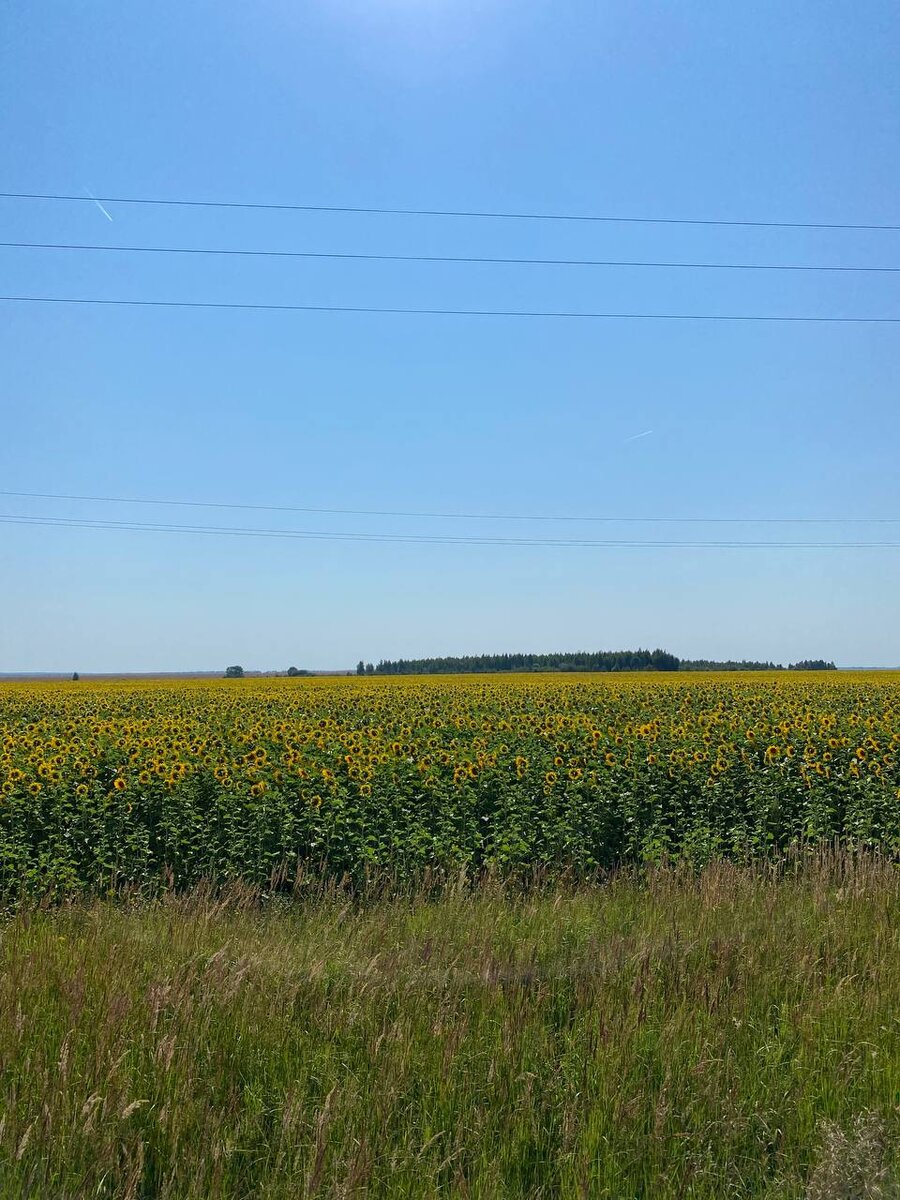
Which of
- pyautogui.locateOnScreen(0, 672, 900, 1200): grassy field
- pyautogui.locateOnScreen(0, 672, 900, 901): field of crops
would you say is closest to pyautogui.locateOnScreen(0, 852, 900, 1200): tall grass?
pyautogui.locateOnScreen(0, 672, 900, 1200): grassy field

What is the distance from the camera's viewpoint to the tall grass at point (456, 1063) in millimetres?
3365

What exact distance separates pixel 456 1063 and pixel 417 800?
17.7 feet

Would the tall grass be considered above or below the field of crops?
below

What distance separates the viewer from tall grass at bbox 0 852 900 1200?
337 cm

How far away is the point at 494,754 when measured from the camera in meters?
10.8

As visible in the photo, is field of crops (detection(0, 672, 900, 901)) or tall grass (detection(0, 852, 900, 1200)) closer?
tall grass (detection(0, 852, 900, 1200))

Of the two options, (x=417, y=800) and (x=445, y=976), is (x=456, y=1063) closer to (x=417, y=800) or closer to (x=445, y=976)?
(x=445, y=976)

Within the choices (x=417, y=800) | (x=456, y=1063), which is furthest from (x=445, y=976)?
(x=417, y=800)

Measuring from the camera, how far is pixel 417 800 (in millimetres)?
9391

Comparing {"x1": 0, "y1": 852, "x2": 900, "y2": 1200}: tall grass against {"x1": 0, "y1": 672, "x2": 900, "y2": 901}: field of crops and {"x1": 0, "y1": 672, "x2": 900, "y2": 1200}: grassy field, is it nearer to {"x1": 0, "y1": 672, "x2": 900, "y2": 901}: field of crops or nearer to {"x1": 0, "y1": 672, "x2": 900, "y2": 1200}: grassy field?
{"x1": 0, "y1": 672, "x2": 900, "y2": 1200}: grassy field

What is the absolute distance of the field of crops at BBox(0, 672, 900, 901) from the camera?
8281 mm

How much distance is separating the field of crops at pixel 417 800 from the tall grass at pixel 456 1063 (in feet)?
7.13

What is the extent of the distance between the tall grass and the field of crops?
217 cm

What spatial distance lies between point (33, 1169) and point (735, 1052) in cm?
291
